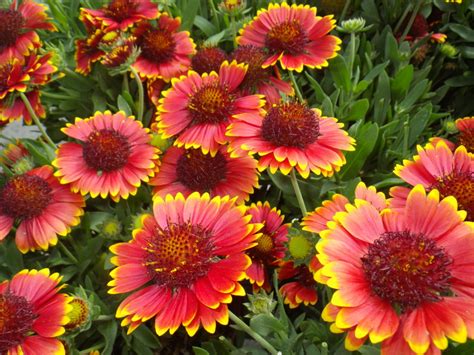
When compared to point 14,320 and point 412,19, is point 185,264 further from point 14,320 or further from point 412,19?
point 412,19

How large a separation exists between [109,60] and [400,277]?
2.67ft

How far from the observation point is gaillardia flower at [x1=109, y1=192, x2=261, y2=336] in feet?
2.30

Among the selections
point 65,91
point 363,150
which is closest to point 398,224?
point 363,150

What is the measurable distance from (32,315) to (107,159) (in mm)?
335

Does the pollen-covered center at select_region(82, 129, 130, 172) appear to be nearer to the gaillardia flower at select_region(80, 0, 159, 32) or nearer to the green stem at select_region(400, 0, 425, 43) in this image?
the gaillardia flower at select_region(80, 0, 159, 32)

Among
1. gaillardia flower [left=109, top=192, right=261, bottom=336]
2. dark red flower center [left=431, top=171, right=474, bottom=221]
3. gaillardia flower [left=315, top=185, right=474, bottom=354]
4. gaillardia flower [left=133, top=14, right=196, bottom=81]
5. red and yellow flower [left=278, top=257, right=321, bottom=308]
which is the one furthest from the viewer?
gaillardia flower [left=133, top=14, right=196, bottom=81]

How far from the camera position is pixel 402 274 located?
24.6 inches

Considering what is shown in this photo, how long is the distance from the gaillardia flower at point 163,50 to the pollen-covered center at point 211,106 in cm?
24

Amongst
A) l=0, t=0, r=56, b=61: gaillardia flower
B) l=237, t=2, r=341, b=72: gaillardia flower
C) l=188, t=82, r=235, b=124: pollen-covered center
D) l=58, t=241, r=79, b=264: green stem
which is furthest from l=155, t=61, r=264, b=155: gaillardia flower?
l=0, t=0, r=56, b=61: gaillardia flower

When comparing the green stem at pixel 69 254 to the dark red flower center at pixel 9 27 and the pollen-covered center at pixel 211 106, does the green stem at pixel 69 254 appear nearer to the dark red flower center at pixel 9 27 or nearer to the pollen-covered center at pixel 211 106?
the pollen-covered center at pixel 211 106

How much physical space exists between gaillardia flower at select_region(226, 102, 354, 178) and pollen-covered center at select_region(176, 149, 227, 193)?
0.30 feet

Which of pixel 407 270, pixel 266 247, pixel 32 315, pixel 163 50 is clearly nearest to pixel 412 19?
pixel 163 50

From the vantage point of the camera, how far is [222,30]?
1500 millimetres

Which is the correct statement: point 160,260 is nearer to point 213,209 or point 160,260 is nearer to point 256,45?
point 213,209
